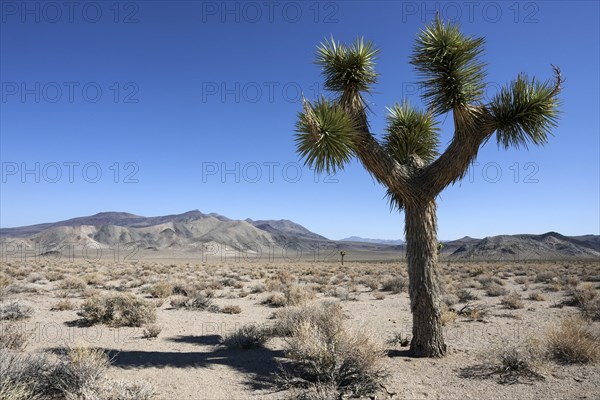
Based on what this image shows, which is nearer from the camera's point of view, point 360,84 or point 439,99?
point 439,99

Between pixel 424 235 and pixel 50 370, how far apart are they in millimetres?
6208

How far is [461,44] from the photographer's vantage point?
7.03 meters

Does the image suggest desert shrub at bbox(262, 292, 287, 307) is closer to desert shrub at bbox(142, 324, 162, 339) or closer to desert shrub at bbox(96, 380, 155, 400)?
desert shrub at bbox(142, 324, 162, 339)

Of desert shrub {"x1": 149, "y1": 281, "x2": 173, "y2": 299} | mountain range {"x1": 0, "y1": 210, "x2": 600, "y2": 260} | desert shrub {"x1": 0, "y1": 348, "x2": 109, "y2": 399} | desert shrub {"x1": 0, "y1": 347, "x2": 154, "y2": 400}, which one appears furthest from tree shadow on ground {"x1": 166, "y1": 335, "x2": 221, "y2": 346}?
mountain range {"x1": 0, "y1": 210, "x2": 600, "y2": 260}

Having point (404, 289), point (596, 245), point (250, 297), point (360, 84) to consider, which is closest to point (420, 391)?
point (360, 84)

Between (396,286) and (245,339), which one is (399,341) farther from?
(396,286)

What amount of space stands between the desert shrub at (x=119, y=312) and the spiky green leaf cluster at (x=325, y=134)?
19.9 feet

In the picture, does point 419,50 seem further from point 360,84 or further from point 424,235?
point 424,235

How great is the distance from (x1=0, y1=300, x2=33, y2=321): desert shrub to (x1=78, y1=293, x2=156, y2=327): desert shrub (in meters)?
1.55

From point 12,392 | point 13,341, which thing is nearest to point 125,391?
point 12,392

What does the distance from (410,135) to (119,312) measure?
27.5 feet

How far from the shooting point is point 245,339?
25.8 ft

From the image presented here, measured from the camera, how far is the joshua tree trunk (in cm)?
703

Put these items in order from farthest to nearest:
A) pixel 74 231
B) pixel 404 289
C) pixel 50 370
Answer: pixel 74 231 < pixel 404 289 < pixel 50 370
